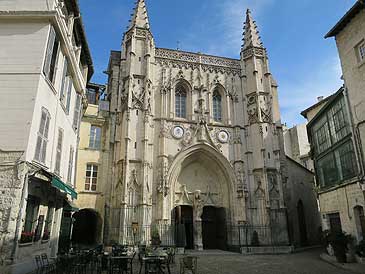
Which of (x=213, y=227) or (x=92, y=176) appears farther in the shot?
(x=213, y=227)

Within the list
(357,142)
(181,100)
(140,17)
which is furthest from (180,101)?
(357,142)

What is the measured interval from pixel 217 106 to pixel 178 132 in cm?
443

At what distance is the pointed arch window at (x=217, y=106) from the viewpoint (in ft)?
72.9

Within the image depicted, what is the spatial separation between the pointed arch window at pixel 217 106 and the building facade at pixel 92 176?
8383mm

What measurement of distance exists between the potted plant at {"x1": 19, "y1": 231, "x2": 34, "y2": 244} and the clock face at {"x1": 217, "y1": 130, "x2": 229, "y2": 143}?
14502mm

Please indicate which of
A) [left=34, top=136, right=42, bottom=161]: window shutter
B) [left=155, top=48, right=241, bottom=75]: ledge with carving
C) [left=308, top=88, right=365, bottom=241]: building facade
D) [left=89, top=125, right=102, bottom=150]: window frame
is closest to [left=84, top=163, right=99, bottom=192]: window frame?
[left=89, top=125, right=102, bottom=150]: window frame

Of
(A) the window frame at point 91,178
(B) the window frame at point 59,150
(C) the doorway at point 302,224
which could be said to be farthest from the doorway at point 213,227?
(B) the window frame at point 59,150

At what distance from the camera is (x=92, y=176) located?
1798cm

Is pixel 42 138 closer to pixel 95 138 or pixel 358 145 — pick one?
pixel 95 138

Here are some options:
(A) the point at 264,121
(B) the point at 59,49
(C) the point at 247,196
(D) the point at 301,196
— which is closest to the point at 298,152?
(D) the point at 301,196

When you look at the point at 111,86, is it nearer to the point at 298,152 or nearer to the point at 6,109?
the point at 6,109

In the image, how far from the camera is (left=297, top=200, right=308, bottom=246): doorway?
22030 millimetres

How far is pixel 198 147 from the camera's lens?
20.1m

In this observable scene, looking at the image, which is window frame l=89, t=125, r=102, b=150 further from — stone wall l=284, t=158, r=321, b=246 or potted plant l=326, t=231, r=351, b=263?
potted plant l=326, t=231, r=351, b=263
